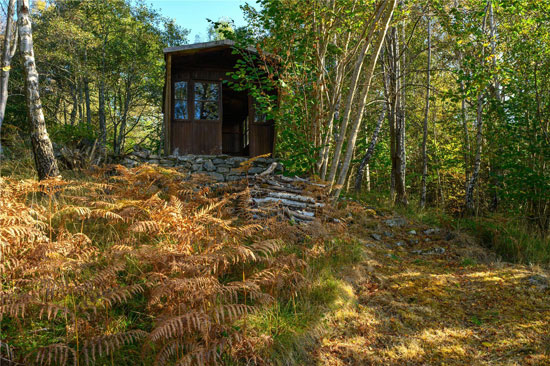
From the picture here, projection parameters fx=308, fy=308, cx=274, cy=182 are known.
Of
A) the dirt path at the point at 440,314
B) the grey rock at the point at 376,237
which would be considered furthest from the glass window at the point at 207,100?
the dirt path at the point at 440,314

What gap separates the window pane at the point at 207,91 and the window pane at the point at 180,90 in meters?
0.41

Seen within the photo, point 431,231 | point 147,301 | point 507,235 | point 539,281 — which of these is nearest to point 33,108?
point 147,301

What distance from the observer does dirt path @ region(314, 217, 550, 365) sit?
313cm

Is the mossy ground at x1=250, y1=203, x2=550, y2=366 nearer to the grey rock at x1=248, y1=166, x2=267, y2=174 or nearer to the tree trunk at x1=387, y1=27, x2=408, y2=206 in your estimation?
the tree trunk at x1=387, y1=27, x2=408, y2=206

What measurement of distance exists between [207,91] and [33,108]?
5829mm

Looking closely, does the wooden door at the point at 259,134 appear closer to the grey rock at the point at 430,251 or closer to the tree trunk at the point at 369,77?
the tree trunk at the point at 369,77

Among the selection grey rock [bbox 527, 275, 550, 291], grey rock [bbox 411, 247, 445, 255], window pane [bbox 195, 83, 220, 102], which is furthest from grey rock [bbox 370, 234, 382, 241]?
window pane [bbox 195, 83, 220, 102]

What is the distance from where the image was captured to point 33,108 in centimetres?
618

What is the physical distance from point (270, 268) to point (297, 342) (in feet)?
2.44

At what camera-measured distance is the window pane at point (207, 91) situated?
11.1 meters

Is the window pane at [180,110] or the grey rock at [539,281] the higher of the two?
the window pane at [180,110]

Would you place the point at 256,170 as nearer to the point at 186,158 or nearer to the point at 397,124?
the point at 186,158

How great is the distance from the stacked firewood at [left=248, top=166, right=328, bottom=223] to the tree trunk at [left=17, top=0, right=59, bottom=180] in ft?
13.6

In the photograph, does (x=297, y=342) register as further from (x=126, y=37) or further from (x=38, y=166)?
(x=126, y=37)
